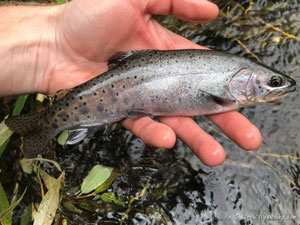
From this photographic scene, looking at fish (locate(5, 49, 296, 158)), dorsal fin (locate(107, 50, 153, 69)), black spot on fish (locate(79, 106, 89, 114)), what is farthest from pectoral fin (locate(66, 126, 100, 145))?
dorsal fin (locate(107, 50, 153, 69))

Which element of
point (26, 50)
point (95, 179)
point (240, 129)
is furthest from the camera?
point (26, 50)

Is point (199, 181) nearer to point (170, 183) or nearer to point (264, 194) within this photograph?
point (170, 183)

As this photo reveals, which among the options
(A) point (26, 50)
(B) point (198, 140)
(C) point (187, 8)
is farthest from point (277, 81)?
(A) point (26, 50)

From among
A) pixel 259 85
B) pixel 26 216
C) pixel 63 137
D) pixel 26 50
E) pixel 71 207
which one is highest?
pixel 26 50

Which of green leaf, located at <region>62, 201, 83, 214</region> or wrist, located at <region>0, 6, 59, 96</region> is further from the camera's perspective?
wrist, located at <region>0, 6, 59, 96</region>

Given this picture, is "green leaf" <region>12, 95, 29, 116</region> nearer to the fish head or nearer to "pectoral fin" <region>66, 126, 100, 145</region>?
"pectoral fin" <region>66, 126, 100, 145</region>

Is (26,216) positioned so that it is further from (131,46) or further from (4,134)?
(131,46)

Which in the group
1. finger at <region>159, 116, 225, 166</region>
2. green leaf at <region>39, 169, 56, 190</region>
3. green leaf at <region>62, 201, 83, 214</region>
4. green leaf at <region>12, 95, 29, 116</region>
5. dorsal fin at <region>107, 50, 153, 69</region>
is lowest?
green leaf at <region>62, 201, 83, 214</region>

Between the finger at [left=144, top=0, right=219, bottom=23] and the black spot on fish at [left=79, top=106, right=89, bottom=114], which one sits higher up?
the finger at [left=144, top=0, right=219, bottom=23]

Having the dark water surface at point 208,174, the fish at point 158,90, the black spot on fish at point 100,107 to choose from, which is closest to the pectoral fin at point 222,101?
the fish at point 158,90
